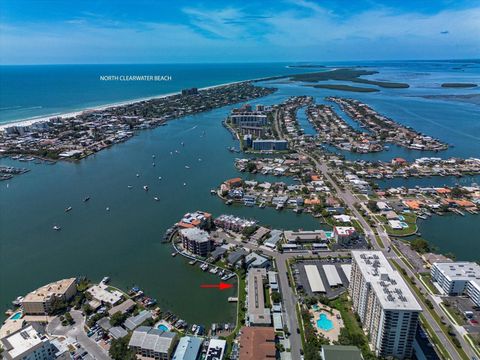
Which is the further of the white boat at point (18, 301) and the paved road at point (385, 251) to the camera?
the white boat at point (18, 301)

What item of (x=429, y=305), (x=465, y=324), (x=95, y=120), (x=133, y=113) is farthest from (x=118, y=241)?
(x=133, y=113)

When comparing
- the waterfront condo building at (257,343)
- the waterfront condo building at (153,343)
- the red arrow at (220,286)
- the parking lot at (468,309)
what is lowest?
the red arrow at (220,286)

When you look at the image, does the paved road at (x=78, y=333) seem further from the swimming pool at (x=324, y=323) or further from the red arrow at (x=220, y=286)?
the swimming pool at (x=324, y=323)

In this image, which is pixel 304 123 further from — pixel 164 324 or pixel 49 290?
pixel 49 290

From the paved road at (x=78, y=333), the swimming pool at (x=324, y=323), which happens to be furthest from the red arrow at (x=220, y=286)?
the paved road at (x=78, y=333)

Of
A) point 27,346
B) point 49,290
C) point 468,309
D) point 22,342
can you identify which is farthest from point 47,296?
point 468,309

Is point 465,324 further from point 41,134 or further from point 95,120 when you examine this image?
point 95,120
